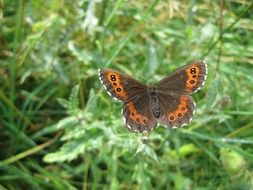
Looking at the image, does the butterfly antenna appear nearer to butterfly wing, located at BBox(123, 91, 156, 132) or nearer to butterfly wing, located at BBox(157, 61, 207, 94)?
butterfly wing, located at BBox(123, 91, 156, 132)

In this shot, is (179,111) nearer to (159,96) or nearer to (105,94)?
(159,96)

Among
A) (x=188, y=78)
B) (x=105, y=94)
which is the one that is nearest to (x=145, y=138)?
(x=188, y=78)

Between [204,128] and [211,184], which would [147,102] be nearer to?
[211,184]

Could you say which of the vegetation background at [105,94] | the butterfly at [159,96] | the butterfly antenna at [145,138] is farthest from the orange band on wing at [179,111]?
the vegetation background at [105,94]

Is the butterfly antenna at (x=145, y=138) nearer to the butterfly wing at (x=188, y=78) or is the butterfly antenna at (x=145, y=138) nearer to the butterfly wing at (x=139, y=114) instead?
the butterfly wing at (x=139, y=114)

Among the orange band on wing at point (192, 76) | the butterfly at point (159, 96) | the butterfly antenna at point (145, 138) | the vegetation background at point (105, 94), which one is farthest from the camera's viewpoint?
the vegetation background at point (105, 94)

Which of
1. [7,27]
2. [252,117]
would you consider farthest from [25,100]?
[252,117]
